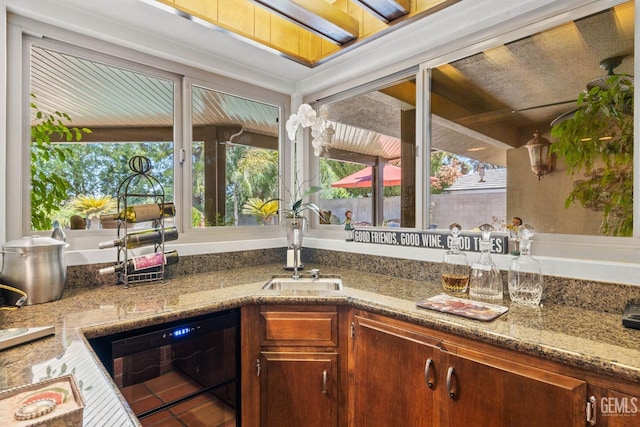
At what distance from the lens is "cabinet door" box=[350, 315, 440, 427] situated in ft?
4.11

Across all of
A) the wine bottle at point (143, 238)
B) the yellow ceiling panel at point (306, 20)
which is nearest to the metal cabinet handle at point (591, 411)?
the yellow ceiling panel at point (306, 20)

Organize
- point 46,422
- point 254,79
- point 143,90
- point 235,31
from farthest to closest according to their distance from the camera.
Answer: point 254,79 < point 143,90 < point 235,31 < point 46,422

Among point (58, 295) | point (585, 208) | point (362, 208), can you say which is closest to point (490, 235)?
point (585, 208)

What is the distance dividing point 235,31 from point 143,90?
649 millimetres

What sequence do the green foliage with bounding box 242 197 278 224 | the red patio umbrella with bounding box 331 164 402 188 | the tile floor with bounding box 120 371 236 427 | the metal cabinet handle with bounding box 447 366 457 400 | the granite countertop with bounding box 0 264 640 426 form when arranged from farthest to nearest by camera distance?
the green foliage with bounding box 242 197 278 224, the red patio umbrella with bounding box 331 164 402 188, the tile floor with bounding box 120 371 236 427, the metal cabinet handle with bounding box 447 366 457 400, the granite countertop with bounding box 0 264 640 426

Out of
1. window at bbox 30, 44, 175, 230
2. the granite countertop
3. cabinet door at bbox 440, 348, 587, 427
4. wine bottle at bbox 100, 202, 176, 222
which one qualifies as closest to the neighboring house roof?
the granite countertop

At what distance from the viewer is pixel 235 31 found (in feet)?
5.94

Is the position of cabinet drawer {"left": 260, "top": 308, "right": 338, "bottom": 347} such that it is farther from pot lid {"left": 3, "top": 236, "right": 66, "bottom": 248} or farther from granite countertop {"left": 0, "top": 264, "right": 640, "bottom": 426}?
pot lid {"left": 3, "top": 236, "right": 66, "bottom": 248}

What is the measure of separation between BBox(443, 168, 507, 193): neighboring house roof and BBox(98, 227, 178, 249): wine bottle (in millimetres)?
1562

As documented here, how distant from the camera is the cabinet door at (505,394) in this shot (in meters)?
0.94

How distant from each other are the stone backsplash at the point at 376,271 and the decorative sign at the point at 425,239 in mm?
98

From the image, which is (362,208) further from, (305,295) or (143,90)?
(143,90)

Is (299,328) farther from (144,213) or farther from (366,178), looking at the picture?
(366,178)

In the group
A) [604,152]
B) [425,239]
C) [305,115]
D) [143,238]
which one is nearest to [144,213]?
[143,238]
